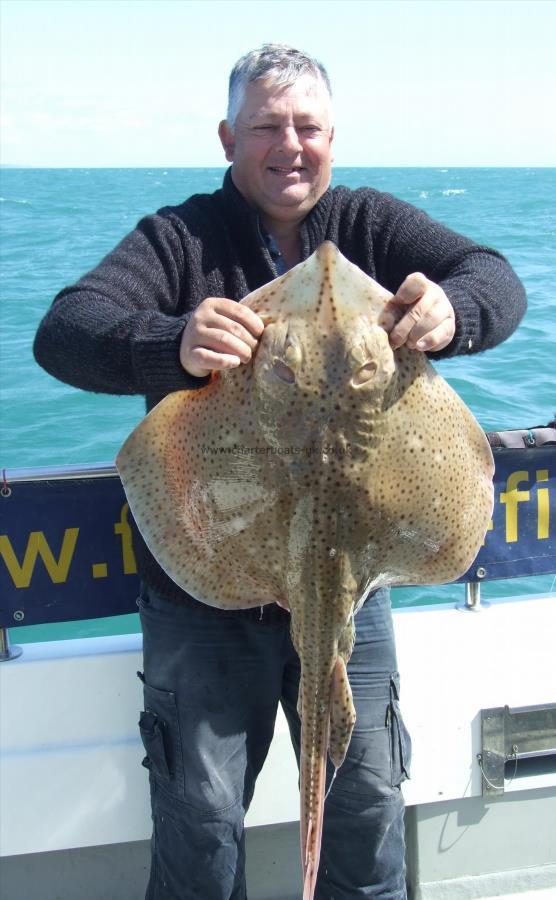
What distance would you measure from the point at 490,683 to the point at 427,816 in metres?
0.59

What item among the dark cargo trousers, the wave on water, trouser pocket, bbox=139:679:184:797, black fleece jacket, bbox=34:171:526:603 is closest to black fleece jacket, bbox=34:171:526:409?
black fleece jacket, bbox=34:171:526:603

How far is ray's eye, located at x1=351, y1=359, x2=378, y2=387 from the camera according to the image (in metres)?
1.85

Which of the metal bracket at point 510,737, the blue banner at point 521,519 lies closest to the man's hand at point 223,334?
the blue banner at point 521,519

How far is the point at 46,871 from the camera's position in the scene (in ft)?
10.6

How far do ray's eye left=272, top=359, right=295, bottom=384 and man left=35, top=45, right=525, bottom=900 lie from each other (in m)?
0.53

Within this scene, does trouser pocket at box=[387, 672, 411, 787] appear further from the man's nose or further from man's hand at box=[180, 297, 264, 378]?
the man's nose

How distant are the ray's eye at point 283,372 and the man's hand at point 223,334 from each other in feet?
0.21

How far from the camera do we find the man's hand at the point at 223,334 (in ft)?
6.07

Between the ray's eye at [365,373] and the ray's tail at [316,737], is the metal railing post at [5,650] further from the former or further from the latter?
the ray's eye at [365,373]

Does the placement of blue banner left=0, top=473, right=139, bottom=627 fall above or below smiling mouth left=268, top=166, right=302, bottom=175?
below

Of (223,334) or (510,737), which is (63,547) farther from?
(510,737)

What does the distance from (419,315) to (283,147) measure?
88cm

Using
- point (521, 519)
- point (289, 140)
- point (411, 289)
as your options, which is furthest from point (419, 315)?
point (521, 519)

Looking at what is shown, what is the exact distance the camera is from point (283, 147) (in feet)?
8.11
